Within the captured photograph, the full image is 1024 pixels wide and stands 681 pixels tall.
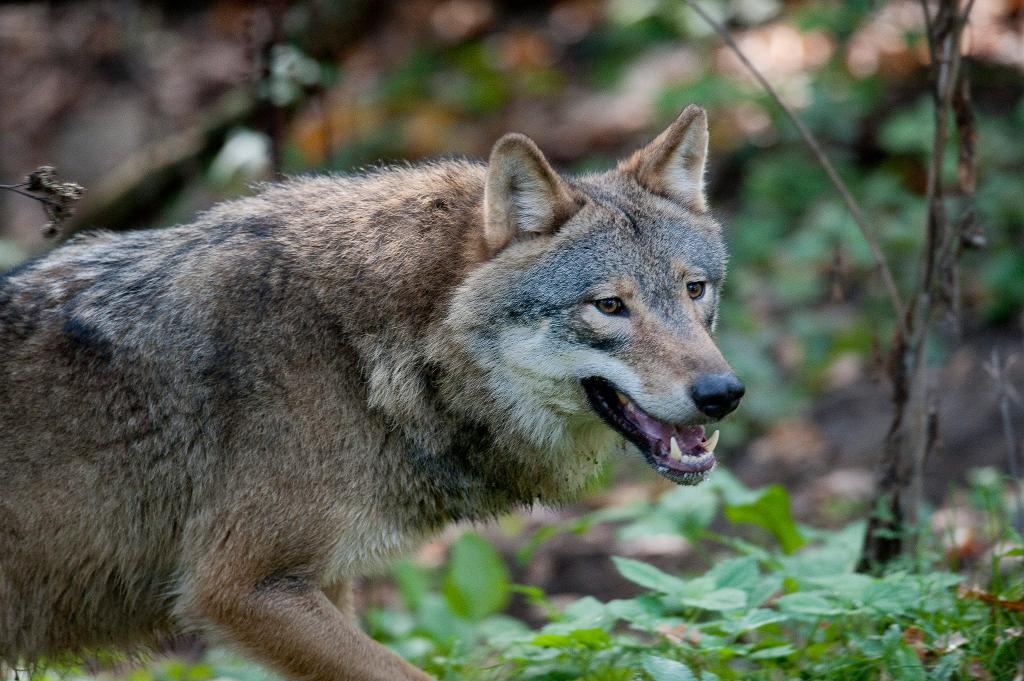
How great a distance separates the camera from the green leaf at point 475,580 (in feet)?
21.3

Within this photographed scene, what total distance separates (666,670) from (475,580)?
241cm

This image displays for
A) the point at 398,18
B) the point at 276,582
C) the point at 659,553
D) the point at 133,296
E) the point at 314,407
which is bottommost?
the point at 659,553

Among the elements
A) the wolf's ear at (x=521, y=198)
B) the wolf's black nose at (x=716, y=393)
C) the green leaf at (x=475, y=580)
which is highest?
the wolf's ear at (x=521, y=198)

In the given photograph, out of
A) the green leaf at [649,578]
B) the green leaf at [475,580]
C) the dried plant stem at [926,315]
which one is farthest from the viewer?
the green leaf at [475,580]

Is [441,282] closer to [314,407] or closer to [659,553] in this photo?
[314,407]

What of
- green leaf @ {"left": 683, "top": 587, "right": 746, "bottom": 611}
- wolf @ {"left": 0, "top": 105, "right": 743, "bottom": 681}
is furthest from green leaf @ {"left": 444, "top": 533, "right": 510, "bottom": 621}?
green leaf @ {"left": 683, "top": 587, "right": 746, "bottom": 611}

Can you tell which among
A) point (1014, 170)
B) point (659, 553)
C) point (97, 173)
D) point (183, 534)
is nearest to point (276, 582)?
point (183, 534)

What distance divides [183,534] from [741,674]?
2318 mm

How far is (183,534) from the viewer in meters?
4.58

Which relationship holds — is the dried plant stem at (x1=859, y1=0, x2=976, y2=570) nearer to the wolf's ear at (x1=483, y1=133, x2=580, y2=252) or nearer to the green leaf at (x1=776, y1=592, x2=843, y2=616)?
the green leaf at (x1=776, y1=592, x2=843, y2=616)

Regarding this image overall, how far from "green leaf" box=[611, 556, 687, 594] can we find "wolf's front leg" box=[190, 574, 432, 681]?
3.21 ft

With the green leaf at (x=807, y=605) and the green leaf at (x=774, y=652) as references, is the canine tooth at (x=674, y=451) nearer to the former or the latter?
the green leaf at (x=807, y=605)

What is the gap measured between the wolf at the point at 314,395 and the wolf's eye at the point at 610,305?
0.01 m

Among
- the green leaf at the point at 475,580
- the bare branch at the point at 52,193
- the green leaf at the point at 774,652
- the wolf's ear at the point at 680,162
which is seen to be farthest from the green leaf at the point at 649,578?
the bare branch at the point at 52,193
